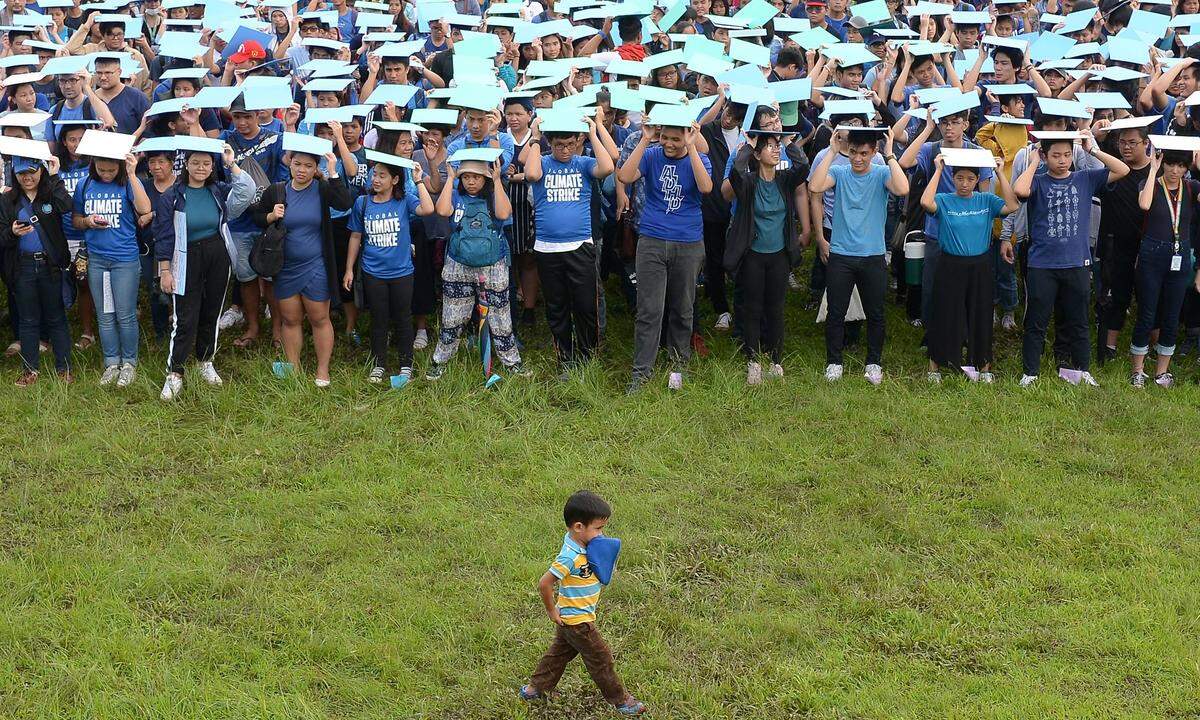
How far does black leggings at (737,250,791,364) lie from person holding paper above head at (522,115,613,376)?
3.86 feet

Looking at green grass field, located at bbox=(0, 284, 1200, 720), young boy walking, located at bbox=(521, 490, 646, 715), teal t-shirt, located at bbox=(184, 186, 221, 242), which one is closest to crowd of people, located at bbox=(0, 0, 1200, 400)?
teal t-shirt, located at bbox=(184, 186, 221, 242)

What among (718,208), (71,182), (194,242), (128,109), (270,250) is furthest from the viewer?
(128,109)

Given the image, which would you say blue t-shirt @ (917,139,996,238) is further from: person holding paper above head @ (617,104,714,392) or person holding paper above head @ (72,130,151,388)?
person holding paper above head @ (72,130,151,388)

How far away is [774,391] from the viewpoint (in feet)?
35.5

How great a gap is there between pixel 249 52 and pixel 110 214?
8.95ft

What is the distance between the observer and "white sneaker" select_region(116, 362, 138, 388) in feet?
35.8

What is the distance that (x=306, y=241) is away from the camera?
10727 mm

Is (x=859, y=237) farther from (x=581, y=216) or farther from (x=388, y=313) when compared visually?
(x=388, y=313)

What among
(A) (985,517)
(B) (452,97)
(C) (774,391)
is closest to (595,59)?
(B) (452,97)

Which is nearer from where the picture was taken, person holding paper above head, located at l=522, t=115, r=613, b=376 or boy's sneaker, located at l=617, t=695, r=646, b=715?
boy's sneaker, located at l=617, t=695, r=646, b=715

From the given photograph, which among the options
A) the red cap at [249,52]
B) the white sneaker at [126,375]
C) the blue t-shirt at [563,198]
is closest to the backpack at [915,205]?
→ the blue t-shirt at [563,198]

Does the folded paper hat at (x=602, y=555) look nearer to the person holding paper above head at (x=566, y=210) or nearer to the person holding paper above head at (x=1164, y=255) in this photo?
the person holding paper above head at (x=566, y=210)

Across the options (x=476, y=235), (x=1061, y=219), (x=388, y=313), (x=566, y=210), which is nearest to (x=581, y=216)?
(x=566, y=210)

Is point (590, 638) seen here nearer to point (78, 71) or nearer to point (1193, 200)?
point (1193, 200)
